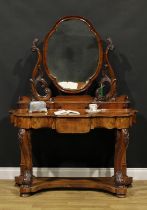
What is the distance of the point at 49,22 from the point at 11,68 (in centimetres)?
60

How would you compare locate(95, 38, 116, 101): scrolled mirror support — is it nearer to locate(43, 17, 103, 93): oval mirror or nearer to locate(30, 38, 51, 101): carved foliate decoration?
locate(43, 17, 103, 93): oval mirror

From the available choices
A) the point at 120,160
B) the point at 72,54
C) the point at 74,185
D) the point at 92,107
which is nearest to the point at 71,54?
the point at 72,54

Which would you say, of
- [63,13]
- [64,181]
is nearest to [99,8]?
[63,13]

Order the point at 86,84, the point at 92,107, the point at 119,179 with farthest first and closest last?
the point at 86,84
the point at 92,107
the point at 119,179

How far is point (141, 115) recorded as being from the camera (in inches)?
171

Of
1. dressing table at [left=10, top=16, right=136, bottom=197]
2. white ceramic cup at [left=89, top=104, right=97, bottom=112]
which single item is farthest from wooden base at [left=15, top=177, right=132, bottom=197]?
white ceramic cup at [left=89, top=104, right=97, bottom=112]

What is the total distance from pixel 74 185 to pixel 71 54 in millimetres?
1260

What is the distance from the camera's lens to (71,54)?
4.16 m

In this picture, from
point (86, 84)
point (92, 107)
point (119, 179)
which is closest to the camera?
point (119, 179)

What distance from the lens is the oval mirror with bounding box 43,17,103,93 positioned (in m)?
4.14

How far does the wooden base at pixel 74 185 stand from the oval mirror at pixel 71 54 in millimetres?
873

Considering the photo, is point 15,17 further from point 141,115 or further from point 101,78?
point 141,115

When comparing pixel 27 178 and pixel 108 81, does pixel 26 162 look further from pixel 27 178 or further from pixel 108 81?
pixel 108 81

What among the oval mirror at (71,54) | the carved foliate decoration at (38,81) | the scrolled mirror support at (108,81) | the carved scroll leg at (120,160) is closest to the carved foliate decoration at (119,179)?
the carved scroll leg at (120,160)
